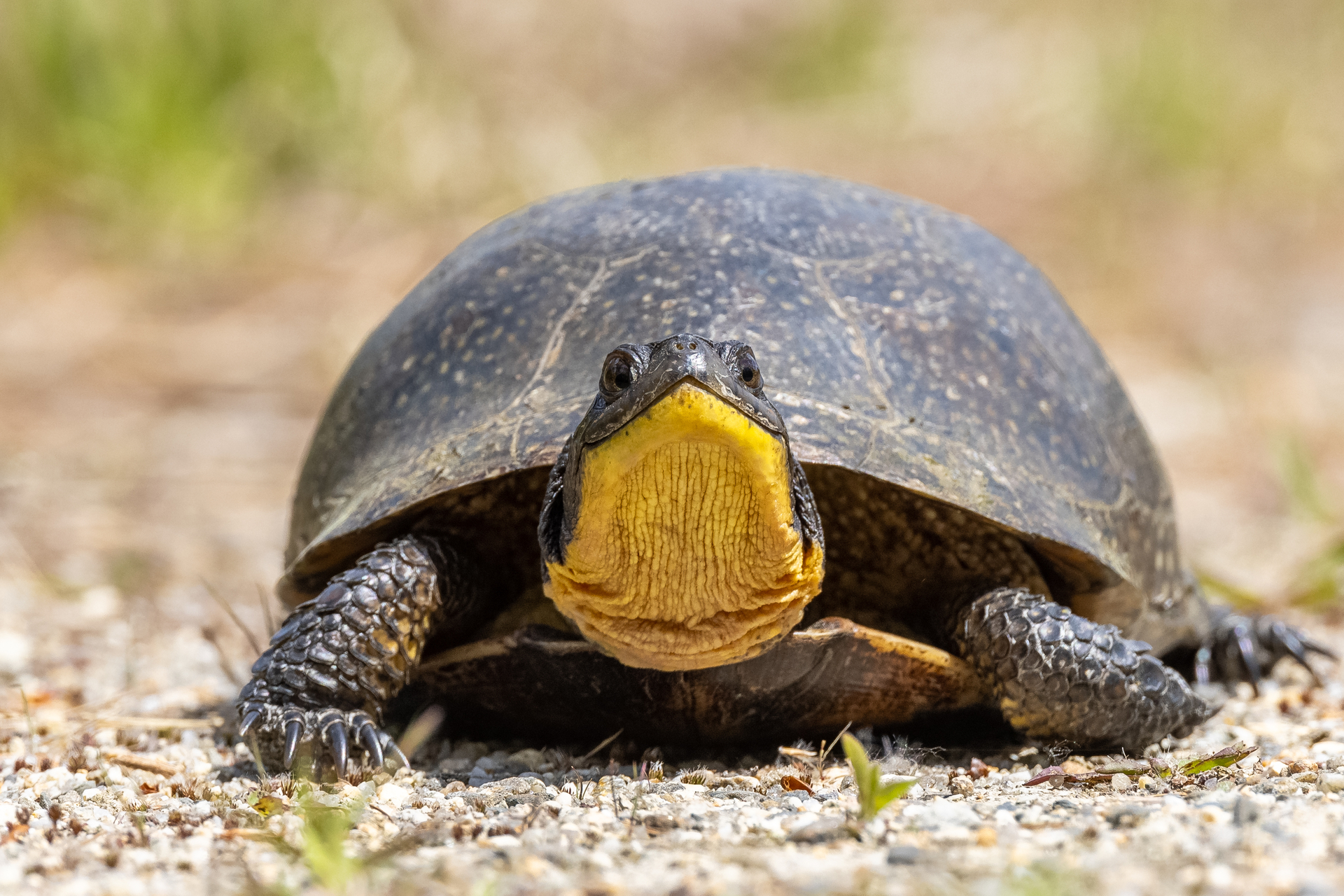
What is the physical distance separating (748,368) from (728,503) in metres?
0.22

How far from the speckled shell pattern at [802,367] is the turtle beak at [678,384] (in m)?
0.39

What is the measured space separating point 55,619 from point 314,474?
128 cm

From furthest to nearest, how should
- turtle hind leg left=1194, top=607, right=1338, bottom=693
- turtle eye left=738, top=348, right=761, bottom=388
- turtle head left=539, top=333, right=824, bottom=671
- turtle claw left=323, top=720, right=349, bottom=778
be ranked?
turtle hind leg left=1194, top=607, right=1338, bottom=693 → turtle claw left=323, top=720, right=349, bottom=778 → turtle eye left=738, top=348, right=761, bottom=388 → turtle head left=539, top=333, right=824, bottom=671

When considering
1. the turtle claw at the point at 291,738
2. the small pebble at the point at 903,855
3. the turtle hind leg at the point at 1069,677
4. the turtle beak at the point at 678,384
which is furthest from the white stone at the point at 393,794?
the turtle hind leg at the point at 1069,677

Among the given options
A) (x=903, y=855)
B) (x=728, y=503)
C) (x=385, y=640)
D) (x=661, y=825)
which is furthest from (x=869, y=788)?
(x=385, y=640)

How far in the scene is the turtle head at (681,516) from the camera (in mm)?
1976

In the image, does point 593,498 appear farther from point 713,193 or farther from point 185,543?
point 185,543

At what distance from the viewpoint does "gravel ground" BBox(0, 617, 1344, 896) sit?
1.62 meters

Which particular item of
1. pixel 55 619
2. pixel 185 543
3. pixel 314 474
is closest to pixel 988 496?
pixel 314 474

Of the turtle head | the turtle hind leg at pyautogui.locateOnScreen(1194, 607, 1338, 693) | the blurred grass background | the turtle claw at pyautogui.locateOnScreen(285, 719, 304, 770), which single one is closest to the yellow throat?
the turtle head

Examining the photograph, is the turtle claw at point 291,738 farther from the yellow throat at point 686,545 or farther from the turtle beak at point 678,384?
the turtle beak at point 678,384

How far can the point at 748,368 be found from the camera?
6.88 ft

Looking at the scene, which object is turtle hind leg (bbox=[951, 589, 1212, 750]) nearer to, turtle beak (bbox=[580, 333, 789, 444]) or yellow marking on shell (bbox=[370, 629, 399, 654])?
turtle beak (bbox=[580, 333, 789, 444])

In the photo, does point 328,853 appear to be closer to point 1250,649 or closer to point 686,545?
point 686,545
